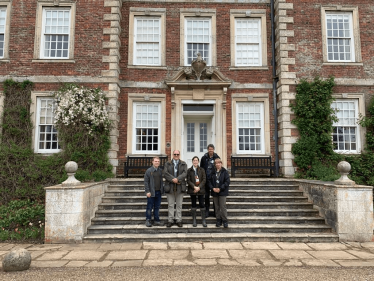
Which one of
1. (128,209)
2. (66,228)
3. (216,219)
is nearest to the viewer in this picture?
(66,228)

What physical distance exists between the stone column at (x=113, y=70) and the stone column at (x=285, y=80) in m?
6.32

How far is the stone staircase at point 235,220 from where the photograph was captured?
6191 mm

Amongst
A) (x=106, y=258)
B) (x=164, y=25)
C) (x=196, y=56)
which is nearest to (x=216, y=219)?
(x=106, y=258)

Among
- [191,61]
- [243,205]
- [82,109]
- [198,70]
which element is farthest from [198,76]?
[243,205]

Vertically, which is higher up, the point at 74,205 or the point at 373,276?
the point at 74,205

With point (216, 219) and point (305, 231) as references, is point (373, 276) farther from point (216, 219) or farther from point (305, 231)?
point (216, 219)

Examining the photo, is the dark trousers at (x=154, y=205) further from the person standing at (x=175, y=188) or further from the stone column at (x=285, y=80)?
the stone column at (x=285, y=80)

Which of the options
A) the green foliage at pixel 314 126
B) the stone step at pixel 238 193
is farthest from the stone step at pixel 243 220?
the green foliage at pixel 314 126

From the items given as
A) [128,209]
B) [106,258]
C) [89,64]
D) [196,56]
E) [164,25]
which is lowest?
[106,258]

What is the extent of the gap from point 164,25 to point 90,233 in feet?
27.9

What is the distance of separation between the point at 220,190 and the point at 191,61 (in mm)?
6329

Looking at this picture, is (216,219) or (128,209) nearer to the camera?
(216,219)

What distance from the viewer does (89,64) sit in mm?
10055

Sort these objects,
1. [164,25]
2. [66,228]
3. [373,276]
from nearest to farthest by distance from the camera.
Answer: [373,276], [66,228], [164,25]
